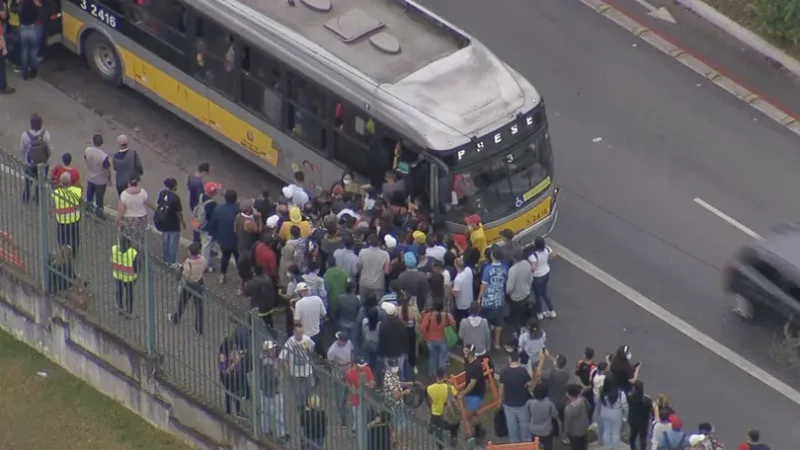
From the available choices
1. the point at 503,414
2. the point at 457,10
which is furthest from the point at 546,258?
the point at 457,10

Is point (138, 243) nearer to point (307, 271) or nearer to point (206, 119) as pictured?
point (307, 271)

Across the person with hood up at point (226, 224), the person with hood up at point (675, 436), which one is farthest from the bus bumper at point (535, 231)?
the person with hood up at point (675, 436)

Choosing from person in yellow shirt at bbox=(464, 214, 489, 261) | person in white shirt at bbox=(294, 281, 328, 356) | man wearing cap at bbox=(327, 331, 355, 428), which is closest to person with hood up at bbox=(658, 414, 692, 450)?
man wearing cap at bbox=(327, 331, 355, 428)

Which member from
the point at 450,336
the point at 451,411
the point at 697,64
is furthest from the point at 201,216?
the point at 697,64

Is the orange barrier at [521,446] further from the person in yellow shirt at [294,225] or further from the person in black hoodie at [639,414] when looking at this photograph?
the person in yellow shirt at [294,225]

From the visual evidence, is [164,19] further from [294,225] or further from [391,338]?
[391,338]

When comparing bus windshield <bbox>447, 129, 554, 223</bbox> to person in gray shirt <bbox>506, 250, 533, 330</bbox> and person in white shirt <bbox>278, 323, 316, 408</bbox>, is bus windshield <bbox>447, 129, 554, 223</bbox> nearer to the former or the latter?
person in gray shirt <bbox>506, 250, 533, 330</bbox>

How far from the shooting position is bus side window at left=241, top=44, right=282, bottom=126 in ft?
88.8

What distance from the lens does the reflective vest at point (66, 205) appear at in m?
23.1

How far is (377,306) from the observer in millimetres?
23812

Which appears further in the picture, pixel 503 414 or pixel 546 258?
pixel 546 258

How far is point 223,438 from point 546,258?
5.04 m

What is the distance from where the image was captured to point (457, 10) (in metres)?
33.0

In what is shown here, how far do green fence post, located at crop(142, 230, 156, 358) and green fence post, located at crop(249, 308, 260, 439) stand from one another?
5.21ft
